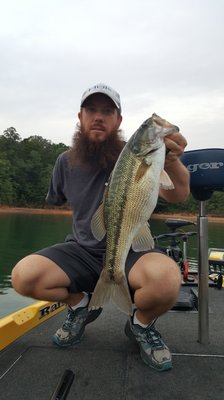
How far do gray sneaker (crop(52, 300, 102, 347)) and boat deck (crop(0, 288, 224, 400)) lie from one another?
0.05m

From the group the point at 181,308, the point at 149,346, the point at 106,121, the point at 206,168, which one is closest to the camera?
the point at 149,346

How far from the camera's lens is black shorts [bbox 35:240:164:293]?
2703mm

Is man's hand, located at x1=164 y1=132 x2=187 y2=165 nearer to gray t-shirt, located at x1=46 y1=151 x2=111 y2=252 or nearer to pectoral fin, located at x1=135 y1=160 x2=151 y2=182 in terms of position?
pectoral fin, located at x1=135 y1=160 x2=151 y2=182

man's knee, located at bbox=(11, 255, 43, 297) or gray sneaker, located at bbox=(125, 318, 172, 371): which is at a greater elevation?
man's knee, located at bbox=(11, 255, 43, 297)

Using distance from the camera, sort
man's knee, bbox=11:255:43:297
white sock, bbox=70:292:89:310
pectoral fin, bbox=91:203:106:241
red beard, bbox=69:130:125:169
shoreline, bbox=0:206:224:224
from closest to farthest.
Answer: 1. pectoral fin, bbox=91:203:106:241
2. man's knee, bbox=11:255:43:297
3. white sock, bbox=70:292:89:310
4. red beard, bbox=69:130:125:169
5. shoreline, bbox=0:206:224:224

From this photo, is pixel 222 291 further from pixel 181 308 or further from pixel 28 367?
pixel 28 367

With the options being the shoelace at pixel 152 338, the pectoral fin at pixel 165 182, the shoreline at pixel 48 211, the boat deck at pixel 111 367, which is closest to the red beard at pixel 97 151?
the pectoral fin at pixel 165 182

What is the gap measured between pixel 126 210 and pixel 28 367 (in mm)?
1152

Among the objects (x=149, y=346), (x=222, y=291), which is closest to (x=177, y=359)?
(x=149, y=346)

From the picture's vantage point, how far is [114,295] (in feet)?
7.74

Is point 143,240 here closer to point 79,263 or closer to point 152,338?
point 79,263

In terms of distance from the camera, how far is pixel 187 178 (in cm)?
260

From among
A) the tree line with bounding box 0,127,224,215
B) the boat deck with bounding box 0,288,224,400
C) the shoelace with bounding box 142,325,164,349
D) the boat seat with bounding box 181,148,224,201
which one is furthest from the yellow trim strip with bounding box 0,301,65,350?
the tree line with bounding box 0,127,224,215

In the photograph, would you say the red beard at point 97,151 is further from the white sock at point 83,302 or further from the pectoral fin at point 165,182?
the white sock at point 83,302
